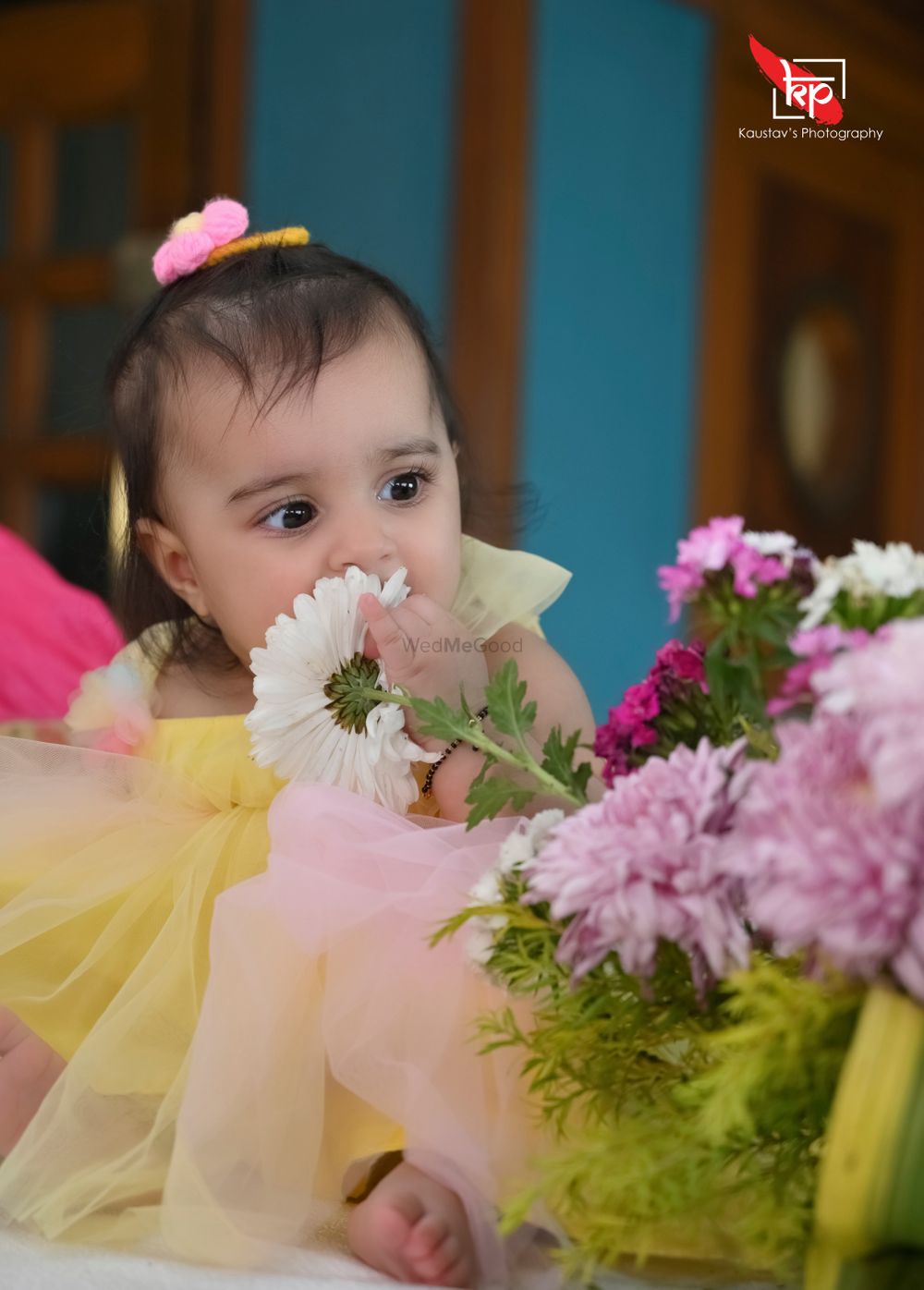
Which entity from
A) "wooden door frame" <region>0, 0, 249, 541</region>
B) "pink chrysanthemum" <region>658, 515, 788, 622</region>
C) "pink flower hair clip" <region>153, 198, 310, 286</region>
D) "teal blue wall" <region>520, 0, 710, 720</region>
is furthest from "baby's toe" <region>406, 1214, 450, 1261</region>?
"wooden door frame" <region>0, 0, 249, 541</region>

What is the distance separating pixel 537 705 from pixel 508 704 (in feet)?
0.87

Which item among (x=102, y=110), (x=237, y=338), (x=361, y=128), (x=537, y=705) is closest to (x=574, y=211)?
(x=361, y=128)

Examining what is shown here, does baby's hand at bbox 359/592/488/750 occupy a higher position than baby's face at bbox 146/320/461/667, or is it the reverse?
baby's face at bbox 146/320/461/667

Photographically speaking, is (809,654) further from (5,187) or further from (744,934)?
(5,187)

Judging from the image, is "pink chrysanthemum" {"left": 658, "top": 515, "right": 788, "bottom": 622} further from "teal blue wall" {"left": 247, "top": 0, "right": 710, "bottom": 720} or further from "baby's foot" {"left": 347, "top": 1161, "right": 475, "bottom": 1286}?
"teal blue wall" {"left": 247, "top": 0, "right": 710, "bottom": 720}

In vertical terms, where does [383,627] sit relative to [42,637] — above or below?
above

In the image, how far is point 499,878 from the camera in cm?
73

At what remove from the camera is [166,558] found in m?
1.31

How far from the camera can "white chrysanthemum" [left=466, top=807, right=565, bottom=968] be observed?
73cm

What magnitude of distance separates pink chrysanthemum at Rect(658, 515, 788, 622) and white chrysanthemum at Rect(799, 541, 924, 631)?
0.07 feet

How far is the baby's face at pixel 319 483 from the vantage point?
3.68ft

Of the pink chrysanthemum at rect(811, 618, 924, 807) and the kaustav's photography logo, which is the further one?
the kaustav's photography logo

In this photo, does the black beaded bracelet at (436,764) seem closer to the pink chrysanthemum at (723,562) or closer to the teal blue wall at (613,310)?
the pink chrysanthemum at (723,562)

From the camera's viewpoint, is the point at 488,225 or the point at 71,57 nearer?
the point at 488,225
